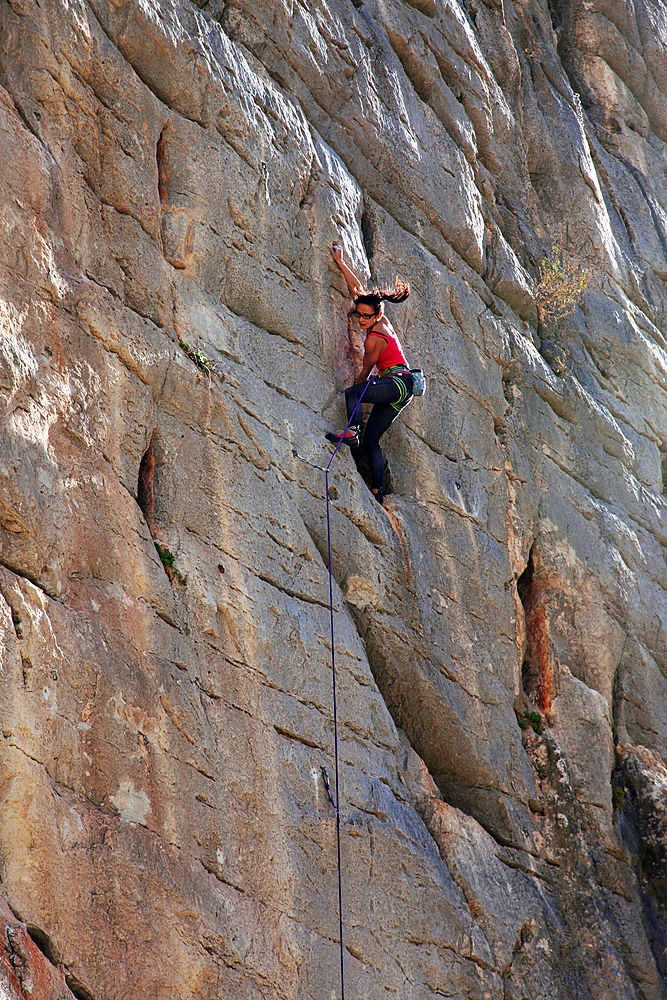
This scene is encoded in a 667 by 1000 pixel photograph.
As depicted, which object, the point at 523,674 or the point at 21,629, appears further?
the point at 523,674

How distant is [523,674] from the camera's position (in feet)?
32.6

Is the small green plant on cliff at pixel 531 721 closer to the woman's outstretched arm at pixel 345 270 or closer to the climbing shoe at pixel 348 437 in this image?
the climbing shoe at pixel 348 437

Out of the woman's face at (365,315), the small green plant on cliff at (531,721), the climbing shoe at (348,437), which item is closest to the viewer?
the climbing shoe at (348,437)

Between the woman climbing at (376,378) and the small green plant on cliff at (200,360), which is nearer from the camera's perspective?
the small green plant on cliff at (200,360)

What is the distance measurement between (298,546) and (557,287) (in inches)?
235

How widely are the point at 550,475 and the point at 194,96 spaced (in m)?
5.48

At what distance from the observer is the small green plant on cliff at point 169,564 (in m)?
6.78

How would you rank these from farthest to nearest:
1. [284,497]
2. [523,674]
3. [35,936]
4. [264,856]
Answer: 1. [523,674]
2. [284,497]
3. [264,856]
4. [35,936]

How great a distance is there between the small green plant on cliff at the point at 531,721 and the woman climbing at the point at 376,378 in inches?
102

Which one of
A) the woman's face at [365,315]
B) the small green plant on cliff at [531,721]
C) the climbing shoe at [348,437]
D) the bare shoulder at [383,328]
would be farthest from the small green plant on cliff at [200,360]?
the small green plant on cliff at [531,721]

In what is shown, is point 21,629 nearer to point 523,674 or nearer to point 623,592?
point 523,674

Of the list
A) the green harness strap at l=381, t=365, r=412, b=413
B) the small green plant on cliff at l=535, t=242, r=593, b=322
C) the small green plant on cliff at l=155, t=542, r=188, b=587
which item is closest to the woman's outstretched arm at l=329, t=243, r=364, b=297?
the green harness strap at l=381, t=365, r=412, b=413

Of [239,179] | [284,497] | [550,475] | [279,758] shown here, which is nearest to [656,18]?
[550,475]

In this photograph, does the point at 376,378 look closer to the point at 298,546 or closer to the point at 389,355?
the point at 389,355
